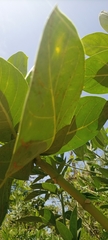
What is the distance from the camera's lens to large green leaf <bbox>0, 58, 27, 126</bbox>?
1.74 feet

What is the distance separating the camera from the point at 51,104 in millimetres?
398

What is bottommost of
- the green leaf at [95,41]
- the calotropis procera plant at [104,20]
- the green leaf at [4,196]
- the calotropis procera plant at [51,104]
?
the green leaf at [4,196]

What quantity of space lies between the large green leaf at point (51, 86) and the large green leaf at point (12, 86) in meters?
0.12

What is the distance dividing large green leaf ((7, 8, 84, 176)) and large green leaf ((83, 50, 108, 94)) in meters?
0.28

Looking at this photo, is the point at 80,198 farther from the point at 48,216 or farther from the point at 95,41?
the point at 48,216

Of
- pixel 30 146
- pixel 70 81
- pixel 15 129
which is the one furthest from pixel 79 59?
pixel 15 129

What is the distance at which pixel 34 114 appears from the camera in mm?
365

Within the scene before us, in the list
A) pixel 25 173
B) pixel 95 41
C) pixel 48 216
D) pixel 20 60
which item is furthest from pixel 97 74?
pixel 48 216

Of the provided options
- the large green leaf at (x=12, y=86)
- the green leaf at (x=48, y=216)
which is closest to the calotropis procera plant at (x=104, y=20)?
the large green leaf at (x=12, y=86)

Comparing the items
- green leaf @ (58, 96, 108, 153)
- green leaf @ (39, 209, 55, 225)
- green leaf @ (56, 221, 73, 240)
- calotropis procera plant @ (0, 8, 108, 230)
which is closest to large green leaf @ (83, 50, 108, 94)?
calotropis procera plant @ (0, 8, 108, 230)

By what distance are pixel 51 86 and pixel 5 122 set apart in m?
0.22

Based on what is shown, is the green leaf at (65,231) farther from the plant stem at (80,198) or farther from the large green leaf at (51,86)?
the large green leaf at (51,86)

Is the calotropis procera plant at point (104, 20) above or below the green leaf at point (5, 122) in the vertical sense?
above

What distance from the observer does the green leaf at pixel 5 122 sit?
0.55 meters
